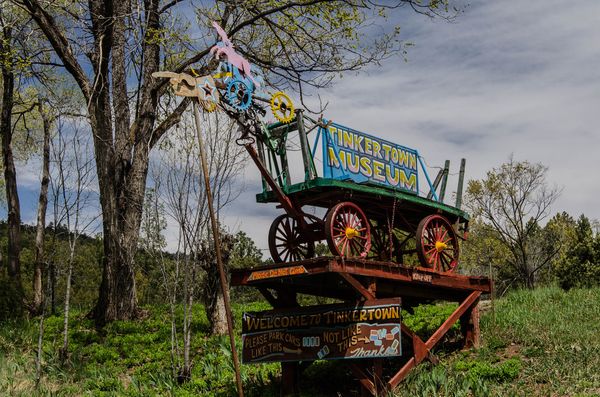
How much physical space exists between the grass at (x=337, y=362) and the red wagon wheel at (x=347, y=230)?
227 cm

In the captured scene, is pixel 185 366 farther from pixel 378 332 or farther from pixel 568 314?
pixel 568 314

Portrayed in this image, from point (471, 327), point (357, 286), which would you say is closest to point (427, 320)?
point (471, 327)

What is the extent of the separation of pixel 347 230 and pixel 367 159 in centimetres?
139

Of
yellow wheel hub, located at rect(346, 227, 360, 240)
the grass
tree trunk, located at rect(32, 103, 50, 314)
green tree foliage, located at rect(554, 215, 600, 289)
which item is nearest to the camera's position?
the grass

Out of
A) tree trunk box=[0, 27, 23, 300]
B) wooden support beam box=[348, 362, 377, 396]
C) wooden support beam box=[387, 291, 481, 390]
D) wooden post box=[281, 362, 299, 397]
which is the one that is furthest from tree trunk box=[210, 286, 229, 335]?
tree trunk box=[0, 27, 23, 300]

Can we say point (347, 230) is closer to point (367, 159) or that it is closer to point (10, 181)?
point (367, 159)

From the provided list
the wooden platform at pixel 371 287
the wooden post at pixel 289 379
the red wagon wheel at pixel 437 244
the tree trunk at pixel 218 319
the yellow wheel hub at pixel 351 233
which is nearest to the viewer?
the wooden platform at pixel 371 287

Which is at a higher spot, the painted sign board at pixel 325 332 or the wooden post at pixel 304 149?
the wooden post at pixel 304 149

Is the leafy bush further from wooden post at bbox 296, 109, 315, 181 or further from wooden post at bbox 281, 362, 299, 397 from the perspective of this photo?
wooden post at bbox 296, 109, 315, 181

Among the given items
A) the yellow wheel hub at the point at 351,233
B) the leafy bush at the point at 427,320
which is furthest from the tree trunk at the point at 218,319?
the yellow wheel hub at the point at 351,233

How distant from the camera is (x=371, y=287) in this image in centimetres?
1052

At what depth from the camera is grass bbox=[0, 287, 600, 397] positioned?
1044 centimetres

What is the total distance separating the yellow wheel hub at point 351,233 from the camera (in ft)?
34.6

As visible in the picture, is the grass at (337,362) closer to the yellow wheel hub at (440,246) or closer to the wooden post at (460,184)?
the yellow wheel hub at (440,246)
